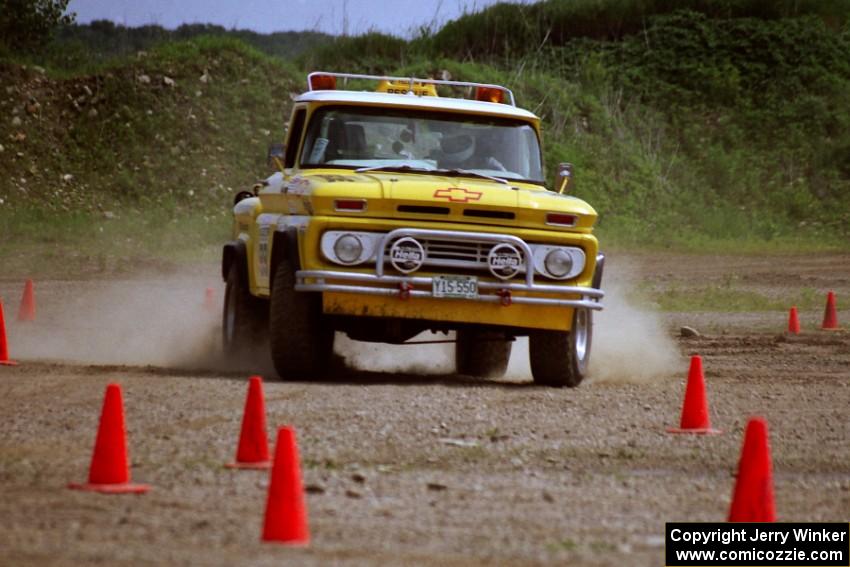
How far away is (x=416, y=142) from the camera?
12.7 metres

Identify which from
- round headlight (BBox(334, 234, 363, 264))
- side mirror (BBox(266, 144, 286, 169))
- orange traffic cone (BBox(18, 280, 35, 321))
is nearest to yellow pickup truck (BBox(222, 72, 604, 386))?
round headlight (BBox(334, 234, 363, 264))

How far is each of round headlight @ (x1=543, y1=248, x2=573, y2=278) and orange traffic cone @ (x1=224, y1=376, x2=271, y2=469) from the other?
12.6ft

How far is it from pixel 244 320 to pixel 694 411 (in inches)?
170

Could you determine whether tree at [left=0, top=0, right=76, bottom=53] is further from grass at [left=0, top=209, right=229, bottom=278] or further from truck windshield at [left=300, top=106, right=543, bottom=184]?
truck windshield at [left=300, top=106, right=543, bottom=184]

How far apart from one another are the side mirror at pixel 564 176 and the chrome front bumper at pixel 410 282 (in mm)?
1766

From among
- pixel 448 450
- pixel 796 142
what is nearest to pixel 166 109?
pixel 796 142

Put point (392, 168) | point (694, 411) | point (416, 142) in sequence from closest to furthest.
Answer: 1. point (694, 411)
2. point (392, 168)
3. point (416, 142)

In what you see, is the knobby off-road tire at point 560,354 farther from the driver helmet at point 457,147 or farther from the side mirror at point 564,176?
the driver helmet at point 457,147

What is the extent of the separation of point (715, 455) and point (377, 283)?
2906mm

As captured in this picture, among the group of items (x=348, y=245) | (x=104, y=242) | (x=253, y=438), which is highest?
(x=348, y=245)

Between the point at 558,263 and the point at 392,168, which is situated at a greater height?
the point at 392,168

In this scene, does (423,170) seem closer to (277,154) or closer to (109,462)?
(277,154)

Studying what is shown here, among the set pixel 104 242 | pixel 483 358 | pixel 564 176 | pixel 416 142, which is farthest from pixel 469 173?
pixel 104 242

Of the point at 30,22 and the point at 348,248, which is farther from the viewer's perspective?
the point at 30,22
